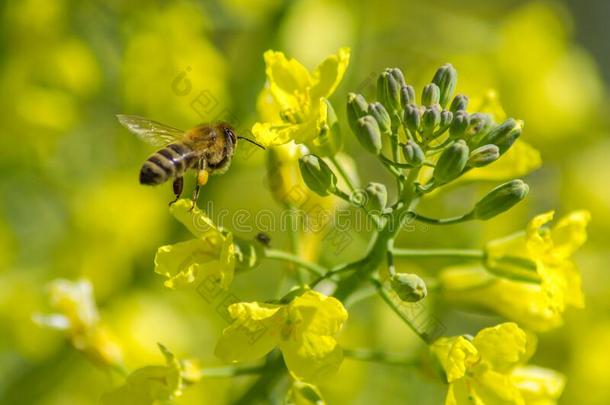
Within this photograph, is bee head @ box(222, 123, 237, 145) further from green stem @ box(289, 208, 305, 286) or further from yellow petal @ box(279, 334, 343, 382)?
yellow petal @ box(279, 334, 343, 382)

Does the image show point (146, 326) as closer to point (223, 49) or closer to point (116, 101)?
point (116, 101)

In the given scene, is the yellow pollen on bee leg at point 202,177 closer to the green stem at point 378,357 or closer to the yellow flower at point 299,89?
the yellow flower at point 299,89

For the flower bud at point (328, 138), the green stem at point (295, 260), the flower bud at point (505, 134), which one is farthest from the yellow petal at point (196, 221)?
the flower bud at point (505, 134)

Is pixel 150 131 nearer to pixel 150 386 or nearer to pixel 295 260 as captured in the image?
pixel 295 260

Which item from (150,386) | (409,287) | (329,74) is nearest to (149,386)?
(150,386)

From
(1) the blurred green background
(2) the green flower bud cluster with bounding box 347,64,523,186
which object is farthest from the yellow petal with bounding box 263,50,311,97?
(1) the blurred green background

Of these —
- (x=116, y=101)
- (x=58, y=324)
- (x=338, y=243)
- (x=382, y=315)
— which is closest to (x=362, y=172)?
(x=382, y=315)
